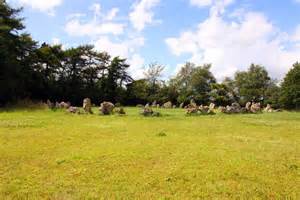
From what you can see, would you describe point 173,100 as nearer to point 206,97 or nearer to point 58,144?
point 206,97

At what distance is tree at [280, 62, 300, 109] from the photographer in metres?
48.9

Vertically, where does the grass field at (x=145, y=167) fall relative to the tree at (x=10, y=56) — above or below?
below

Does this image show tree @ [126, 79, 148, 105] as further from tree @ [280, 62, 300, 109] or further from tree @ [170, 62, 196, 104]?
tree @ [280, 62, 300, 109]

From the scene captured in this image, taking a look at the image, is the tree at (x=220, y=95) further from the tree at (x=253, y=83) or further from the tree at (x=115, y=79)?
the tree at (x=115, y=79)

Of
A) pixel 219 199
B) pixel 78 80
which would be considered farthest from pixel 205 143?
pixel 78 80

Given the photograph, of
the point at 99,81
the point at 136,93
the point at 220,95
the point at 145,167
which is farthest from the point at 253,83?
the point at 145,167

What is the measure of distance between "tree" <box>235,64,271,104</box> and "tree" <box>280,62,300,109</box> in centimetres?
779

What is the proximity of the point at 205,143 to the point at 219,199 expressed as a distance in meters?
6.03

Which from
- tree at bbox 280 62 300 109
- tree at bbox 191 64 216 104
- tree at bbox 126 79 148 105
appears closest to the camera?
tree at bbox 280 62 300 109

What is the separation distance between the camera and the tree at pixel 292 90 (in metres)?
48.9

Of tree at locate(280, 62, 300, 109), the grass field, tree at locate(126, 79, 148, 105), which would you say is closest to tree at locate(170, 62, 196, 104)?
tree at locate(126, 79, 148, 105)

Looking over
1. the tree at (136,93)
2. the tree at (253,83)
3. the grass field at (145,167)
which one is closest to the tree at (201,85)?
the tree at (253,83)

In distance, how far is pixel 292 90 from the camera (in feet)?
162

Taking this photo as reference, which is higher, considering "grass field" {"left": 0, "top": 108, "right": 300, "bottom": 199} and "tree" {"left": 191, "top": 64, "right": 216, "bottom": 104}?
"tree" {"left": 191, "top": 64, "right": 216, "bottom": 104}
